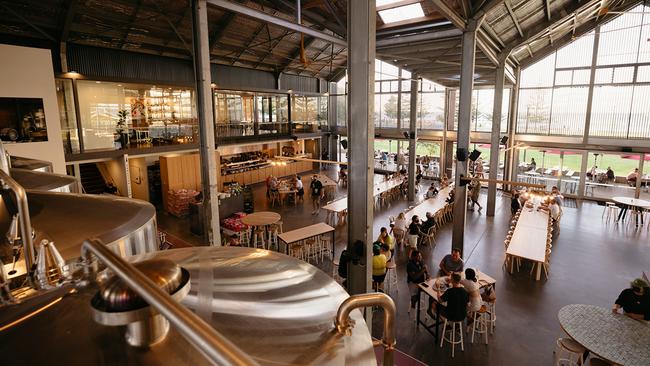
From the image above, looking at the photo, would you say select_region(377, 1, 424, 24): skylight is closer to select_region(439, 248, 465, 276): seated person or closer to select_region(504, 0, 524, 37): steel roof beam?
select_region(504, 0, 524, 37): steel roof beam

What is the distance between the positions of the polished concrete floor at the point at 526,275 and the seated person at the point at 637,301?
1.48 m

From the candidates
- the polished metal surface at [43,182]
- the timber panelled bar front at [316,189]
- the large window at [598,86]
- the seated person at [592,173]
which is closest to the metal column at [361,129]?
the timber panelled bar front at [316,189]

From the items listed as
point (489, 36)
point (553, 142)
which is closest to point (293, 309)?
point (489, 36)

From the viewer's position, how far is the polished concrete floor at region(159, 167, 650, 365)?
6.34 metres

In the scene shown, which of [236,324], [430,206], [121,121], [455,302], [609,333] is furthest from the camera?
[121,121]

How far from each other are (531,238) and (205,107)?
30.2 feet

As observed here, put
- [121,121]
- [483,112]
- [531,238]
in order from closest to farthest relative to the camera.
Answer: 1. [531,238]
2. [121,121]
3. [483,112]

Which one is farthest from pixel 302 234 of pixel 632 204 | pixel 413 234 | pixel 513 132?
pixel 513 132

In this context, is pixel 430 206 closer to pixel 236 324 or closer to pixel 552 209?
pixel 552 209

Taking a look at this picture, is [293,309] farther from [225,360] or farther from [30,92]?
[30,92]

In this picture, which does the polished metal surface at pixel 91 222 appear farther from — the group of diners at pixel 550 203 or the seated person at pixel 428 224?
the group of diners at pixel 550 203

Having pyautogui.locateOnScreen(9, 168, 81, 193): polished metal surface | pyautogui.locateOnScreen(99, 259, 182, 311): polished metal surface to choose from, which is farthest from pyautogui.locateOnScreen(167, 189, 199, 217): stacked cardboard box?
pyautogui.locateOnScreen(99, 259, 182, 311): polished metal surface

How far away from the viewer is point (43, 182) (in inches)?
180

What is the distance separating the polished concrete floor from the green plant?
380 cm
